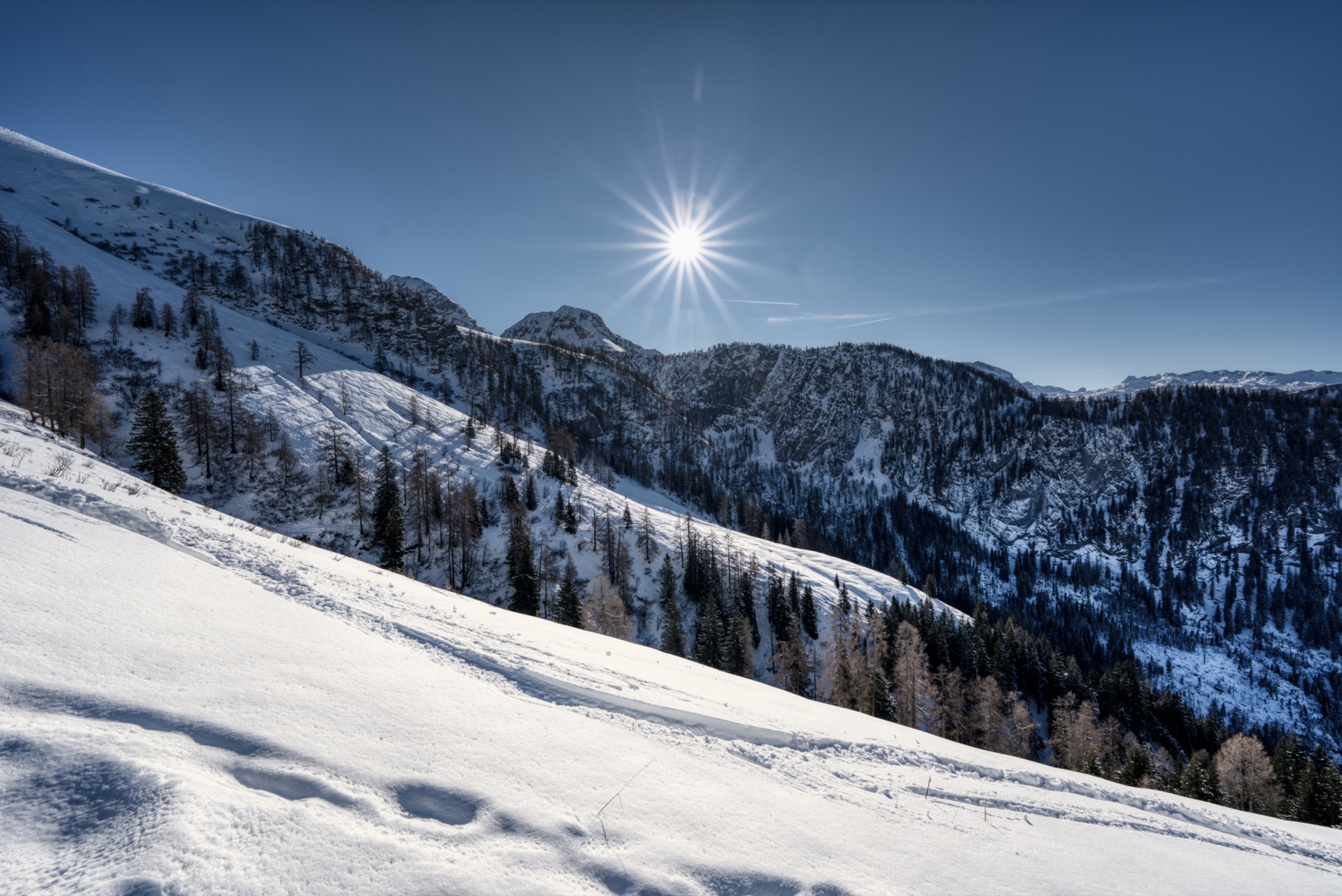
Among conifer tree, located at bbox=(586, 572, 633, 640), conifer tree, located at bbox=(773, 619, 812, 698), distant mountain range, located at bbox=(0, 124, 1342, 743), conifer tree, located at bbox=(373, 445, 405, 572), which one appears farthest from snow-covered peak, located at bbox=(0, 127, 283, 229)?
conifer tree, located at bbox=(773, 619, 812, 698)

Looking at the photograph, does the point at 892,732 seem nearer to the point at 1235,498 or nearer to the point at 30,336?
the point at 30,336

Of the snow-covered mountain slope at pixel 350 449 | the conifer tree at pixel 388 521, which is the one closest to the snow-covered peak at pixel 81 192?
the snow-covered mountain slope at pixel 350 449

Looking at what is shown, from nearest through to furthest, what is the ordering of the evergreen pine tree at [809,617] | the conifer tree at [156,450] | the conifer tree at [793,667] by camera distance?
A: 1. the conifer tree at [156,450]
2. the conifer tree at [793,667]
3. the evergreen pine tree at [809,617]

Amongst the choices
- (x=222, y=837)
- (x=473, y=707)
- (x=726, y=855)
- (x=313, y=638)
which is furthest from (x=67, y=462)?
(x=726, y=855)

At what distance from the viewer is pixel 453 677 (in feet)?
20.7

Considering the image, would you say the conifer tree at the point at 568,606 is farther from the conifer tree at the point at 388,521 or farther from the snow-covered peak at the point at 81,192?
the snow-covered peak at the point at 81,192

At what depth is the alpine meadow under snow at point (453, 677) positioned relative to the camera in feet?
10.1

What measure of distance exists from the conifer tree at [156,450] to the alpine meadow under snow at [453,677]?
37 centimetres

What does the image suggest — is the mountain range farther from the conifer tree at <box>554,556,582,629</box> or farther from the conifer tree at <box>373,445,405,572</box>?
the conifer tree at <box>554,556,582,629</box>

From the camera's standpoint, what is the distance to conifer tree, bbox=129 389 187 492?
1470 inches

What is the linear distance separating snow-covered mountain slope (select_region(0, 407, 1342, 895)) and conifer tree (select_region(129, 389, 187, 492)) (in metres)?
40.6

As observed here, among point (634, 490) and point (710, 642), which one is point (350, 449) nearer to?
point (710, 642)

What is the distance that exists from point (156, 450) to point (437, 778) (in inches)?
Answer: 2076

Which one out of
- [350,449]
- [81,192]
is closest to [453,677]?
[350,449]
